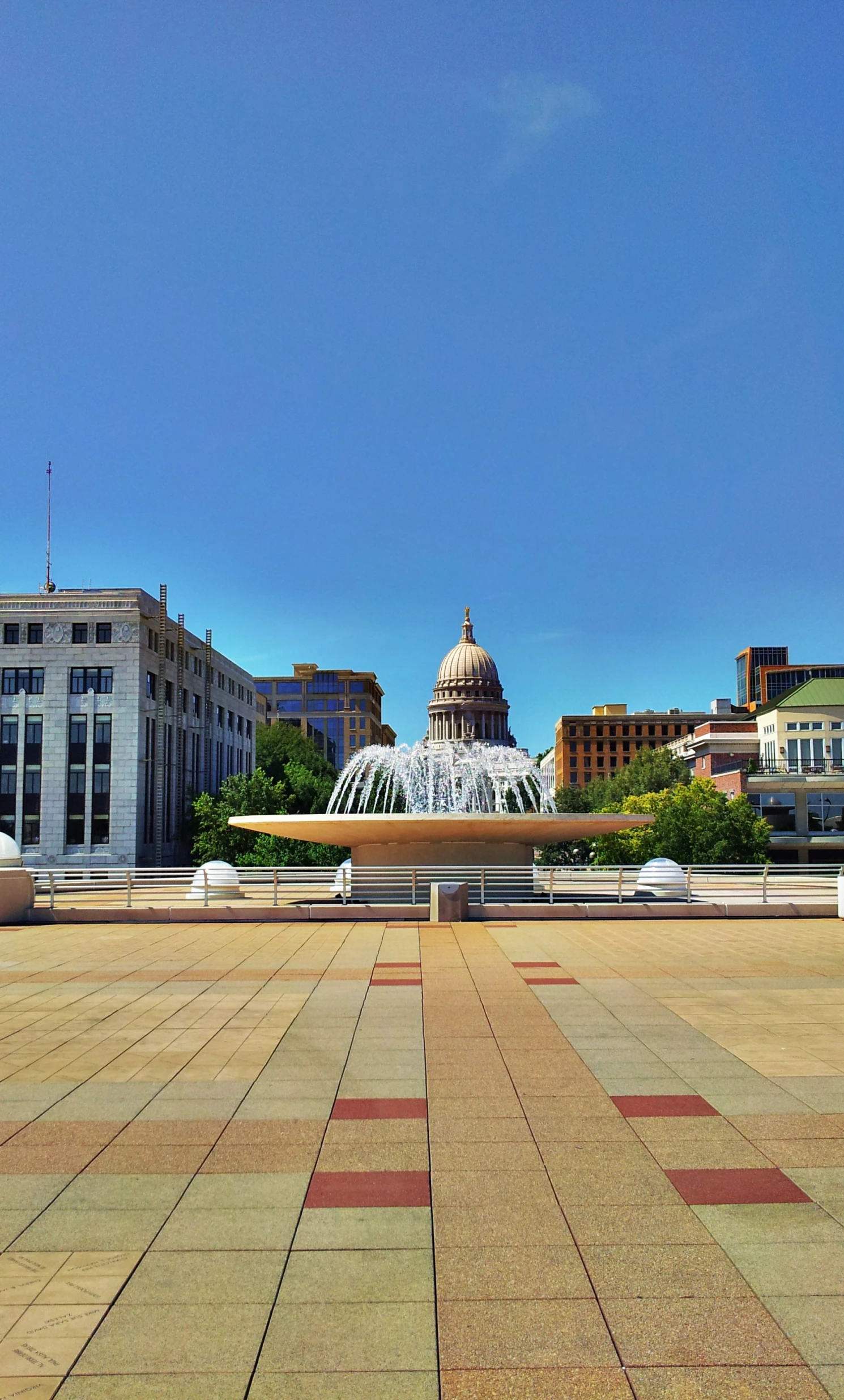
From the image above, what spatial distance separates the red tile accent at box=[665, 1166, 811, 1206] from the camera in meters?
5.87

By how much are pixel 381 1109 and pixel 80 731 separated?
59344mm

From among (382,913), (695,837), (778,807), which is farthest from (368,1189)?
(778,807)

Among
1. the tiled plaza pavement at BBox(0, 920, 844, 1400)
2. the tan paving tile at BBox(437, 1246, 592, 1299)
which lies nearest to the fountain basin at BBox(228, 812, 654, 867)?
the tiled plaza pavement at BBox(0, 920, 844, 1400)

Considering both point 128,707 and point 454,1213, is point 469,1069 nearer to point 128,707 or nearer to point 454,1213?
point 454,1213

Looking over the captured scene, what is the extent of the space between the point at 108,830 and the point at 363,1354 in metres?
61.1

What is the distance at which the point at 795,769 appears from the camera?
8219cm

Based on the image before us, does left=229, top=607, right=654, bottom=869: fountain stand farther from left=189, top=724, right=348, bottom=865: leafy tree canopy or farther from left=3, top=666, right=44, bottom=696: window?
left=3, top=666, right=44, bottom=696: window

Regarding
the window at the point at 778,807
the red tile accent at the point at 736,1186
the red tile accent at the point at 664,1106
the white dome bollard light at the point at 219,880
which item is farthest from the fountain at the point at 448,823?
the window at the point at 778,807

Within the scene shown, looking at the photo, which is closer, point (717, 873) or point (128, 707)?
point (717, 873)

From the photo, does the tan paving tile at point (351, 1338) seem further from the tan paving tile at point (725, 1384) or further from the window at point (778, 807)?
the window at point (778, 807)

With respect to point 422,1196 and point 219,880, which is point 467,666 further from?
point 422,1196

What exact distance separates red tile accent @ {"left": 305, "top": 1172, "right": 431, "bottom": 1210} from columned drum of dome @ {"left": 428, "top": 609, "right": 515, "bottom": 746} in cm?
13085

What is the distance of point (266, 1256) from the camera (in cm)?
515

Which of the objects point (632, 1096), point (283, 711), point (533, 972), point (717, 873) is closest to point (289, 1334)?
point (632, 1096)
